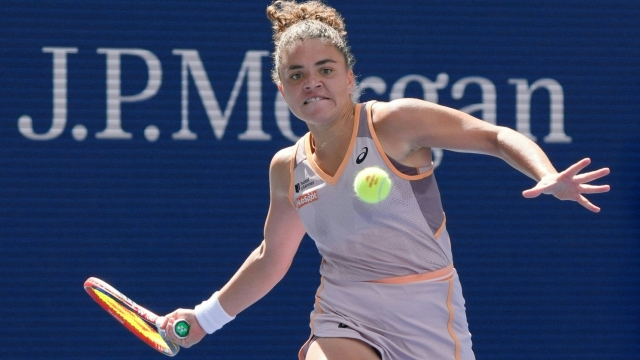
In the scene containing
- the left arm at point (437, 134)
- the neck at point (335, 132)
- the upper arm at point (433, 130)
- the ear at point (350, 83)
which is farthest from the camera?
the ear at point (350, 83)

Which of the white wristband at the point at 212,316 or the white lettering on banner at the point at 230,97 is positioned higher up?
the white lettering on banner at the point at 230,97

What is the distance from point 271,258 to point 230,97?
216cm

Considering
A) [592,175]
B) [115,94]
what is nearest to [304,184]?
[592,175]

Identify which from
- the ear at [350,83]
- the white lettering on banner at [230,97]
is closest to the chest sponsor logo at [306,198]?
the ear at [350,83]

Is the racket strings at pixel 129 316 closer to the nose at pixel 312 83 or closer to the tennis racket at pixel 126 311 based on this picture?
the tennis racket at pixel 126 311

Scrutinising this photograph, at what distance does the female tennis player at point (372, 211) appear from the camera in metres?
3.17

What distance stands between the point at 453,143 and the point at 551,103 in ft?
9.42

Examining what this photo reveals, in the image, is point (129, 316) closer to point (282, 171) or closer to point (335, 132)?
point (282, 171)

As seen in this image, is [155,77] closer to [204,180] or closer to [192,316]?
[204,180]

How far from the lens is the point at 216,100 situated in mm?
5621

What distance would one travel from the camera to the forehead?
130 inches

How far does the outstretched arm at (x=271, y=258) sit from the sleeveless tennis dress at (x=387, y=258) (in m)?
0.21

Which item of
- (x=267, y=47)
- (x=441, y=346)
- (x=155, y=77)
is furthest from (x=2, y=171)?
(x=441, y=346)

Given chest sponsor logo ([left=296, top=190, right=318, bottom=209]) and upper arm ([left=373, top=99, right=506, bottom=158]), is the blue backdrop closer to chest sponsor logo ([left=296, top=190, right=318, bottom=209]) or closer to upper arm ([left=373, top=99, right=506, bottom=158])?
chest sponsor logo ([left=296, top=190, right=318, bottom=209])
